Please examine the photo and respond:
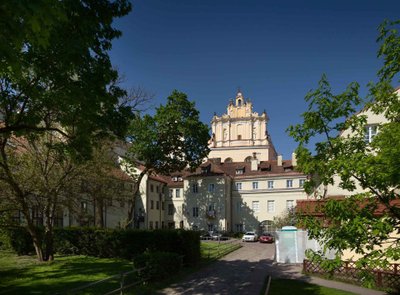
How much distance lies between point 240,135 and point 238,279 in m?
65.2

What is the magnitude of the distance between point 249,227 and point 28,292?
45483 millimetres

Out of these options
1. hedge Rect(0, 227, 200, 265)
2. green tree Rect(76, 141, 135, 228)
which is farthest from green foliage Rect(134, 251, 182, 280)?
green tree Rect(76, 141, 135, 228)

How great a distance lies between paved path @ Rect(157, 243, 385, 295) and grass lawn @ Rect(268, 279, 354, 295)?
63 centimetres

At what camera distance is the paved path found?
16359 mm

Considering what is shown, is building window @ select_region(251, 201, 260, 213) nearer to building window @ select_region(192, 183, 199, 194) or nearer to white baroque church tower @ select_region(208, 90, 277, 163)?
building window @ select_region(192, 183, 199, 194)

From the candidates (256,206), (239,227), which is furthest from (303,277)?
(239,227)

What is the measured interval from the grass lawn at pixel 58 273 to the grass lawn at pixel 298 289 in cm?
501

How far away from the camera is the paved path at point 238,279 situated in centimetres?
1636

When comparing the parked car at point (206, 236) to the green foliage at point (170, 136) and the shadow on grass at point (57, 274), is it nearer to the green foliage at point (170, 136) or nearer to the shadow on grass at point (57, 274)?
Answer: the green foliage at point (170, 136)

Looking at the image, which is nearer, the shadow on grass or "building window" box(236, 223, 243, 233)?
the shadow on grass

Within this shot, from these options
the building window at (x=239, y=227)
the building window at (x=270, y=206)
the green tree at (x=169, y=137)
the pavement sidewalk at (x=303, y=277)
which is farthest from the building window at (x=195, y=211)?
the pavement sidewalk at (x=303, y=277)

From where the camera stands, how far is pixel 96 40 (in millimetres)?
12602

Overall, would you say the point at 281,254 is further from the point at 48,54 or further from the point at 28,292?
the point at 48,54

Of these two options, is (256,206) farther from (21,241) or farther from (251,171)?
(21,241)
